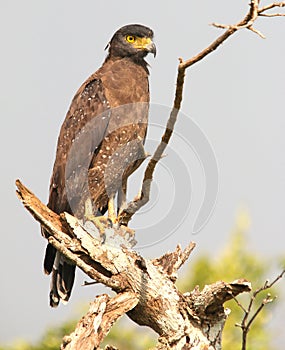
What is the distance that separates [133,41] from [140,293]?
2.98 metres

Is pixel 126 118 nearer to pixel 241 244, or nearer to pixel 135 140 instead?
pixel 135 140

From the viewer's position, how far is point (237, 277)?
1198 cm

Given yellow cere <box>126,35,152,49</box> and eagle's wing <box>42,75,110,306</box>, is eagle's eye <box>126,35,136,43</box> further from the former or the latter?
eagle's wing <box>42,75,110,306</box>

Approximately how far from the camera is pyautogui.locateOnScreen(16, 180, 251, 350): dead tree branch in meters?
5.60

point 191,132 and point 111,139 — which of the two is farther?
point 111,139

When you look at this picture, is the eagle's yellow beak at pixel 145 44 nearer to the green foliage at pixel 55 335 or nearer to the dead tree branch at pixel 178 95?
the dead tree branch at pixel 178 95

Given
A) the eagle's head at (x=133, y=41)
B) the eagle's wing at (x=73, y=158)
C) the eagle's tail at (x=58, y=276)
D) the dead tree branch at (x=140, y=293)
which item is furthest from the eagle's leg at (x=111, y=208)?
the eagle's head at (x=133, y=41)

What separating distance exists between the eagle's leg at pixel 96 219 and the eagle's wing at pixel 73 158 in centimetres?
11

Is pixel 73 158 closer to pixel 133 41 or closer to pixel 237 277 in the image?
pixel 133 41

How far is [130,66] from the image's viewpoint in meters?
7.68

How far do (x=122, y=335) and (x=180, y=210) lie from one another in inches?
178

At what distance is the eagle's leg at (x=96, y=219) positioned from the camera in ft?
22.0

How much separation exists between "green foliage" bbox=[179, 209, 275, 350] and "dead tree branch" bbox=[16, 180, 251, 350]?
4853mm

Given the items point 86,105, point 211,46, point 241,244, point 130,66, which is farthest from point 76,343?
point 241,244
